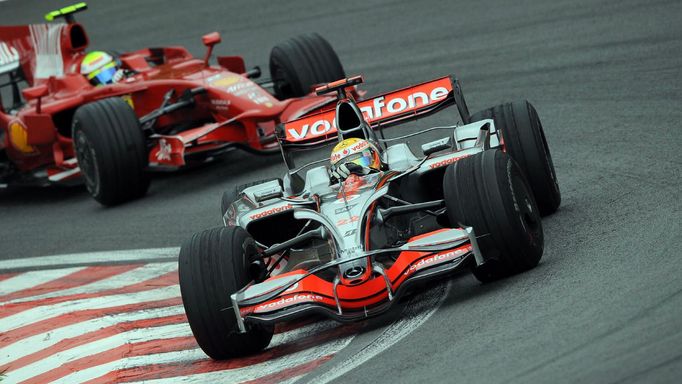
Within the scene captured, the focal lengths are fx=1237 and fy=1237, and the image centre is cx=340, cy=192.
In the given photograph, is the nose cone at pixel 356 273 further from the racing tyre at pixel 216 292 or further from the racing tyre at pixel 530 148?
the racing tyre at pixel 530 148

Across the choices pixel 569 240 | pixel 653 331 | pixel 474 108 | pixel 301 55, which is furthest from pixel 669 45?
pixel 653 331

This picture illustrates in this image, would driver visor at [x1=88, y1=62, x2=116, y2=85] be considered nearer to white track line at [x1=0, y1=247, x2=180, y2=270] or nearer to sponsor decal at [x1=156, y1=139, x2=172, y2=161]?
sponsor decal at [x1=156, y1=139, x2=172, y2=161]

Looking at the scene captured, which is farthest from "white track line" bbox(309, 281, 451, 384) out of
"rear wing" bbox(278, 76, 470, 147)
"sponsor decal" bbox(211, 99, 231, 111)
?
"sponsor decal" bbox(211, 99, 231, 111)

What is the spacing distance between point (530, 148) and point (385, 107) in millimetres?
1414

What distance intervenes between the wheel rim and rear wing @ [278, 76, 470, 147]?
3.87 meters

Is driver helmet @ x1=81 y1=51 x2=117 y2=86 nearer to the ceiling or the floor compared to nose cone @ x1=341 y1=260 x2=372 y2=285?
nearer to the floor

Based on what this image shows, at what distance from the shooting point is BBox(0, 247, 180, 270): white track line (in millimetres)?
11062

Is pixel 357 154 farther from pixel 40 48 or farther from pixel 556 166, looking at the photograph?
pixel 40 48

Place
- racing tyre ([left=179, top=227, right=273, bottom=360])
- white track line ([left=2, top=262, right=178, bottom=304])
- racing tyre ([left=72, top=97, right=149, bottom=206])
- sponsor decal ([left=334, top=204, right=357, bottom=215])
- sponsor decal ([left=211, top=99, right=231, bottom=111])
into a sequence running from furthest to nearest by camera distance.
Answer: sponsor decal ([left=211, top=99, right=231, bottom=111]) < racing tyre ([left=72, top=97, right=149, bottom=206]) < white track line ([left=2, top=262, right=178, bottom=304]) < sponsor decal ([left=334, top=204, right=357, bottom=215]) < racing tyre ([left=179, top=227, right=273, bottom=360])

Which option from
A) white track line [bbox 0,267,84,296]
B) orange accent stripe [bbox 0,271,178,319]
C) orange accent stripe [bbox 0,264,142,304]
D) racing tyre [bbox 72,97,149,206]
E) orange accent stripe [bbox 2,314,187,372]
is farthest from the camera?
racing tyre [bbox 72,97,149,206]

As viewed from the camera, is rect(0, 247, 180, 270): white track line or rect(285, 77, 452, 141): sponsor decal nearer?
rect(285, 77, 452, 141): sponsor decal

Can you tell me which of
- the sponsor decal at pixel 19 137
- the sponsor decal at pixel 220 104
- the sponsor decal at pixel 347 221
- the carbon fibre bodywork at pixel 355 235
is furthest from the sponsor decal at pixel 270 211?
the sponsor decal at pixel 19 137

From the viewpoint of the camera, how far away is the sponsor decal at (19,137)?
14.1 meters

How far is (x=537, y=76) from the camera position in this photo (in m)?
14.0
